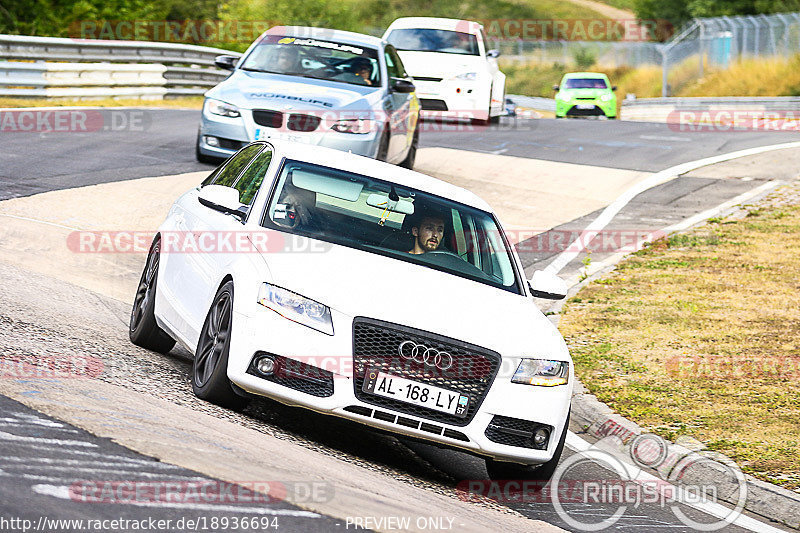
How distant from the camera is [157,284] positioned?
8.10 meters

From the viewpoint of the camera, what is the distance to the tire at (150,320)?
815cm

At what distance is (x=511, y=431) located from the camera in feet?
21.2

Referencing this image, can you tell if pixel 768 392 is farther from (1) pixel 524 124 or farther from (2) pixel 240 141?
(1) pixel 524 124

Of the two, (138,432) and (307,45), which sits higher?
(307,45)

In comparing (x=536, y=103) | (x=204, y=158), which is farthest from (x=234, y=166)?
(x=536, y=103)

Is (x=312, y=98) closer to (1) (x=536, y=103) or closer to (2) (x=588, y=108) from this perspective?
(2) (x=588, y=108)

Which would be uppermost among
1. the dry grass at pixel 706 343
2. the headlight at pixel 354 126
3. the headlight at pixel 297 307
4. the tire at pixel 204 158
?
the headlight at pixel 297 307

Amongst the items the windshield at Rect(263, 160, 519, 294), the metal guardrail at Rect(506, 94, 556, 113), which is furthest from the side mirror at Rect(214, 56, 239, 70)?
the metal guardrail at Rect(506, 94, 556, 113)

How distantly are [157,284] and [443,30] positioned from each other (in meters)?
16.6

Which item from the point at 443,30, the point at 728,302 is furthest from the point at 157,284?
the point at 443,30

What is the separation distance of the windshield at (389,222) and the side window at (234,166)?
717 mm
